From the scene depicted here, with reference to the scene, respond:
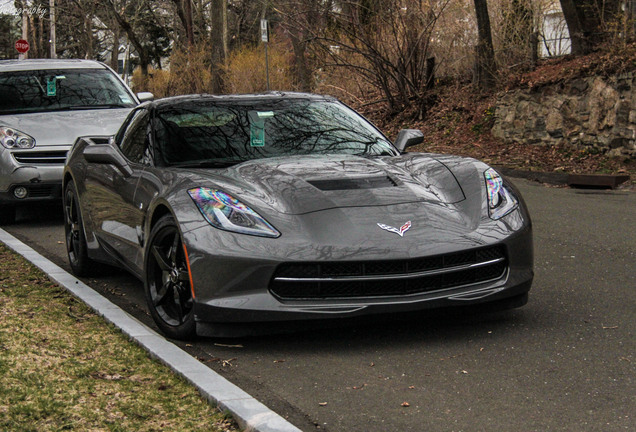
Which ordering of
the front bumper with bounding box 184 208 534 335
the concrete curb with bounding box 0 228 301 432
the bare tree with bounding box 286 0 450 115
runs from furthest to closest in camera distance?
1. the bare tree with bounding box 286 0 450 115
2. the front bumper with bounding box 184 208 534 335
3. the concrete curb with bounding box 0 228 301 432

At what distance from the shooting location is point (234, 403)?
3873mm

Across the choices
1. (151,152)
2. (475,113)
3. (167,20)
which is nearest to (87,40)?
(167,20)

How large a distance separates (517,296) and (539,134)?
11.8m

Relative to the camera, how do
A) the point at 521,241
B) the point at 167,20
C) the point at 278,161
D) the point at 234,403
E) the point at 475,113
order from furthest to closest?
the point at 167,20 < the point at 475,113 < the point at 278,161 < the point at 521,241 < the point at 234,403

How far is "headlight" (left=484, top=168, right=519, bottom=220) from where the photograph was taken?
5.31 meters

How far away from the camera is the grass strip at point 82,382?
12.5 feet

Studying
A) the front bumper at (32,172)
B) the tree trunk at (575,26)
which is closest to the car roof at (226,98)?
the front bumper at (32,172)

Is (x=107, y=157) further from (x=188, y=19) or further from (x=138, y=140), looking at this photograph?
(x=188, y=19)

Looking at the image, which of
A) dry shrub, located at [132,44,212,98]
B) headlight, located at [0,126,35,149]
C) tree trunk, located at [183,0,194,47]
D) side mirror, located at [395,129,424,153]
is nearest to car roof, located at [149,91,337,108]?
side mirror, located at [395,129,424,153]

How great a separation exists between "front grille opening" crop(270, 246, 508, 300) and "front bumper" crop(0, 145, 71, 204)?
6.32 meters

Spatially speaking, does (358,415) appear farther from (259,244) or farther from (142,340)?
(142,340)

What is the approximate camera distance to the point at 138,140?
657 centimetres

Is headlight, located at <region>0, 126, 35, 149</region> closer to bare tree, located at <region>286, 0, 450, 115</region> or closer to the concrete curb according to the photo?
the concrete curb

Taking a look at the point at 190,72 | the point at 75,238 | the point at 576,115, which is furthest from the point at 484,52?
the point at 190,72
